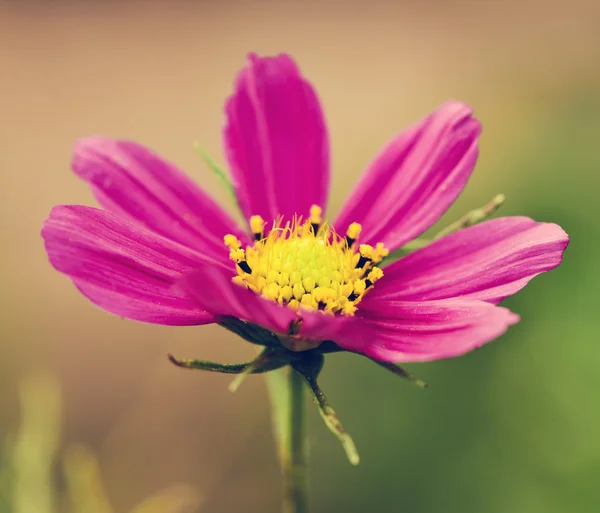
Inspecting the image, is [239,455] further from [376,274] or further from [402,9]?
[402,9]

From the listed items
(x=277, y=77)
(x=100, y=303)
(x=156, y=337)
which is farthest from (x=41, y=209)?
(x=100, y=303)

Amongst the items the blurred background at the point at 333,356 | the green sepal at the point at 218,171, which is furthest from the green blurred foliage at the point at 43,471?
the green sepal at the point at 218,171

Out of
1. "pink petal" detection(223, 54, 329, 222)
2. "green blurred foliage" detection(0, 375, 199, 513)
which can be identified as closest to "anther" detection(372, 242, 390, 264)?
"pink petal" detection(223, 54, 329, 222)

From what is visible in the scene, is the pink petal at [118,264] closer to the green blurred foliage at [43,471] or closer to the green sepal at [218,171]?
the green sepal at [218,171]

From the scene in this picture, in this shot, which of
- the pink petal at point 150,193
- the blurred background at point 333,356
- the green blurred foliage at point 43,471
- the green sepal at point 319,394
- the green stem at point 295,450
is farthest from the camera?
the blurred background at point 333,356

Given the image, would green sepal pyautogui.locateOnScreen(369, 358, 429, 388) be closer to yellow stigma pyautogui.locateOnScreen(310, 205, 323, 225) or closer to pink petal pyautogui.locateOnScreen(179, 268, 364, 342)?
pink petal pyautogui.locateOnScreen(179, 268, 364, 342)

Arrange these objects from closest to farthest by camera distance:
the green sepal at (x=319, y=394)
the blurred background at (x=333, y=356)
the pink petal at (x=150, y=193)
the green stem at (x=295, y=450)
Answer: the green sepal at (x=319, y=394), the green stem at (x=295, y=450), the pink petal at (x=150, y=193), the blurred background at (x=333, y=356)
